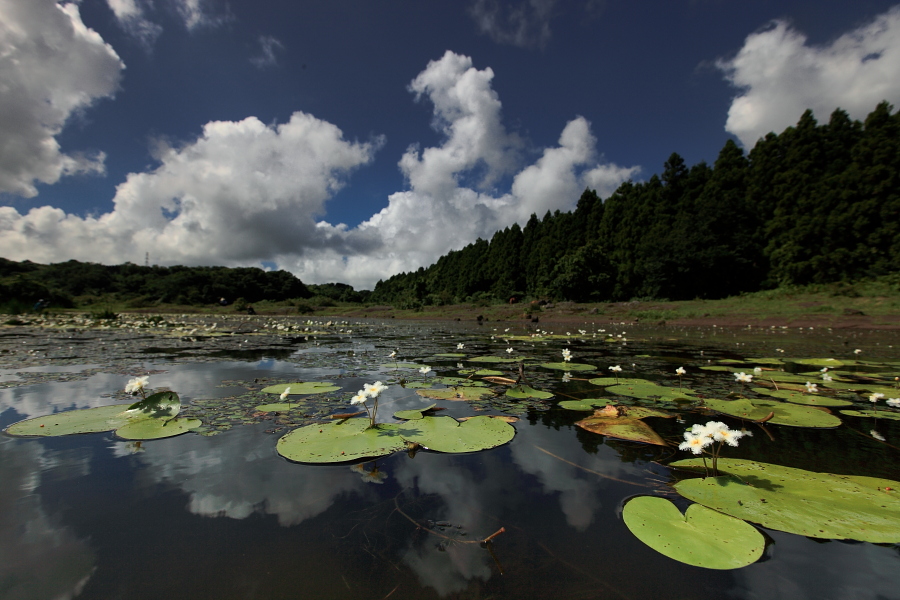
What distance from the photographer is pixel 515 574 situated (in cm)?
126

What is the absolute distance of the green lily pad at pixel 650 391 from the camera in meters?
3.61

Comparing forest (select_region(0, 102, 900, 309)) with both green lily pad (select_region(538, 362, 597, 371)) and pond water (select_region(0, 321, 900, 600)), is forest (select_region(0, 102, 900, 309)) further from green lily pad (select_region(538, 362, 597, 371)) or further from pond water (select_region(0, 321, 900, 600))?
pond water (select_region(0, 321, 900, 600))

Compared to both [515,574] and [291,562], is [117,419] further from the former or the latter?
[515,574]

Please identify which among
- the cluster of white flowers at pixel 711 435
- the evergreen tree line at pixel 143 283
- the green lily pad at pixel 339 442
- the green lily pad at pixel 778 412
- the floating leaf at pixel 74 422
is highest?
the evergreen tree line at pixel 143 283

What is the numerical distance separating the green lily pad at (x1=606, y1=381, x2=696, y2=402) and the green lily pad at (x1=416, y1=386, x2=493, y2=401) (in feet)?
4.83

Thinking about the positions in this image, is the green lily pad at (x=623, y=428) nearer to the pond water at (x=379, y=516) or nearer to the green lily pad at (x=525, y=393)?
the pond water at (x=379, y=516)

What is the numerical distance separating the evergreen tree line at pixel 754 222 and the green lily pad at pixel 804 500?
79.0 ft

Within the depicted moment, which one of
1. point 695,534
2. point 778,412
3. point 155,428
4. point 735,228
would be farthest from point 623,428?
point 735,228

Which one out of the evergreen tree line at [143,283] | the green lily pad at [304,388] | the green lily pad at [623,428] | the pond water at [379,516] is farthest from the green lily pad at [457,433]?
the evergreen tree line at [143,283]

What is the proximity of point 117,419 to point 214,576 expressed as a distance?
2414 millimetres

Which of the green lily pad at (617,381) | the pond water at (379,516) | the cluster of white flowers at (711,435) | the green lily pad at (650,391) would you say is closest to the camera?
the pond water at (379,516)

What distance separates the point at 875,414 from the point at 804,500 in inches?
94.6

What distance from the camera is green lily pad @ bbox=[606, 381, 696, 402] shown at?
3.61 m

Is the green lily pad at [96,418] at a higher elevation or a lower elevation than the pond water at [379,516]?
higher
